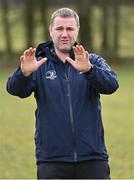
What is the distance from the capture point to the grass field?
9.80 meters

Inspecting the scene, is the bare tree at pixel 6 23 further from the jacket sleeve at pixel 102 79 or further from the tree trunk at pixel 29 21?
the jacket sleeve at pixel 102 79

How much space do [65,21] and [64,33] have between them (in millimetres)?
118

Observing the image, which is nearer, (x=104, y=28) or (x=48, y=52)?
(x=48, y=52)

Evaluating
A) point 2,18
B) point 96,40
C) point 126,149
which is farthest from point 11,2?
point 126,149

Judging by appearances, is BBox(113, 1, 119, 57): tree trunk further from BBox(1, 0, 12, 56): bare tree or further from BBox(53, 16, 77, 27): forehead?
BBox(53, 16, 77, 27): forehead

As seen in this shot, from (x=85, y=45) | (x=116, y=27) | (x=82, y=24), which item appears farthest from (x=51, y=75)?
(x=116, y=27)

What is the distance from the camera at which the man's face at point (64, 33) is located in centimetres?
511

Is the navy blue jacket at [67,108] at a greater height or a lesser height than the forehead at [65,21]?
lesser

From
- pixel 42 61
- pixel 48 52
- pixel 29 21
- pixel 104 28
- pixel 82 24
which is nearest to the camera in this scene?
pixel 42 61

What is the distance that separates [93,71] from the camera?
4.95 meters

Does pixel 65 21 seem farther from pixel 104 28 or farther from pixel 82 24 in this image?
pixel 104 28

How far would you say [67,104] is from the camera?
16.6 ft

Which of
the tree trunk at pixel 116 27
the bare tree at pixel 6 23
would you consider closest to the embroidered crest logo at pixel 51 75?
the tree trunk at pixel 116 27

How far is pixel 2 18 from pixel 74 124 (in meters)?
39.0
